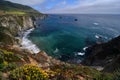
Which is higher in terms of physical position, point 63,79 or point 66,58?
point 63,79

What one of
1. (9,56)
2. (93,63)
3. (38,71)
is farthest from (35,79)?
(93,63)

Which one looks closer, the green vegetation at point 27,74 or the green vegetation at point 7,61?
the green vegetation at point 27,74

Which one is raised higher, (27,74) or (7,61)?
(27,74)

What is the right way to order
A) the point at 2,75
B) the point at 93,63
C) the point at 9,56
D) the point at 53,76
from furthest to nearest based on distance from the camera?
the point at 93,63 < the point at 9,56 < the point at 53,76 < the point at 2,75

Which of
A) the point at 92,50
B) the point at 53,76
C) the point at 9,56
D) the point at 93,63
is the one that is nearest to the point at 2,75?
the point at 53,76

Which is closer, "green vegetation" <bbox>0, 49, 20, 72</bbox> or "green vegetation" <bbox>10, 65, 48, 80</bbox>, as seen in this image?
"green vegetation" <bbox>10, 65, 48, 80</bbox>

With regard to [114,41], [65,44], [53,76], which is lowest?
[65,44]

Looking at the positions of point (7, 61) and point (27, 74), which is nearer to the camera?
point (27, 74)

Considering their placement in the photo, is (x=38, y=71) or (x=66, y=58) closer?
(x=38, y=71)

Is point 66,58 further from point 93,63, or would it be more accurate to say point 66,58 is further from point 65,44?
point 65,44

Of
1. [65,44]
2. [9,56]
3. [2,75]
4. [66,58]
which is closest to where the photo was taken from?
[2,75]
